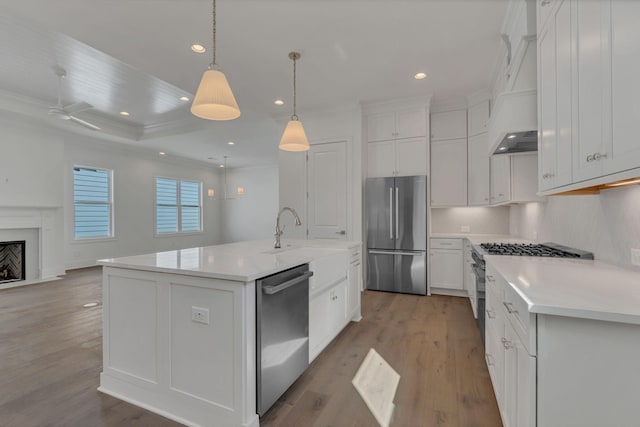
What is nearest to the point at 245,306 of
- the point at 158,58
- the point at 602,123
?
the point at 602,123

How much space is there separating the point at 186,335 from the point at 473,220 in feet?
14.7

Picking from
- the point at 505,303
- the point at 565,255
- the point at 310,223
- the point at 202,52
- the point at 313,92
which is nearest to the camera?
the point at 505,303

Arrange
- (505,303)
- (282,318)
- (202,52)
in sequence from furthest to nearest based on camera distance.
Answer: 1. (202,52)
2. (282,318)
3. (505,303)

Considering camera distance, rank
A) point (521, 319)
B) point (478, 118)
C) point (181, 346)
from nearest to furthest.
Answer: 1. point (521, 319)
2. point (181, 346)
3. point (478, 118)

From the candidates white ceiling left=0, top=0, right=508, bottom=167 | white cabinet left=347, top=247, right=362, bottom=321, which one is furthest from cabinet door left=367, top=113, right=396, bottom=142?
white cabinet left=347, top=247, right=362, bottom=321

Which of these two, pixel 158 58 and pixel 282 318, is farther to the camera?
pixel 158 58

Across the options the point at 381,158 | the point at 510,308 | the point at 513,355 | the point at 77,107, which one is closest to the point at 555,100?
the point at 510,308

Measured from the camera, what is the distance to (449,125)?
4.59 metres

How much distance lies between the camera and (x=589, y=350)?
1.00 metres

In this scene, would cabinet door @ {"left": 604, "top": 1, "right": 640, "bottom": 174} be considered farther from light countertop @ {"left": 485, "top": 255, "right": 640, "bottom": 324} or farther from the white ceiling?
the white ceiling

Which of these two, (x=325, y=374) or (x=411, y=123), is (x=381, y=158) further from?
(x=325, y=374)

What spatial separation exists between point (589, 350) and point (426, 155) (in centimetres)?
377

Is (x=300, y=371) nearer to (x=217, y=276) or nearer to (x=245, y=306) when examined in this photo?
(x=245, y=306)

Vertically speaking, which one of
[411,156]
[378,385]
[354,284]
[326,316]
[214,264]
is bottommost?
[378,385]
